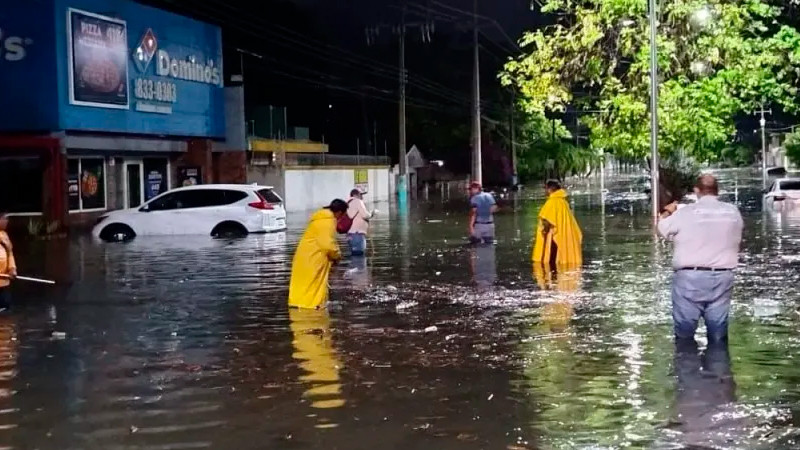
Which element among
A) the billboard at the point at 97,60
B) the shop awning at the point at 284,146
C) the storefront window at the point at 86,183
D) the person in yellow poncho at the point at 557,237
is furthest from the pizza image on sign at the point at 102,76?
the person in yellow poncho at the point at 557,237

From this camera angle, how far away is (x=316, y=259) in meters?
13.5

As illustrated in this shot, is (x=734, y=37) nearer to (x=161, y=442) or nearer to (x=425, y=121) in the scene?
(x=161, y=442)

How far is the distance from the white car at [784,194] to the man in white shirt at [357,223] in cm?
2375

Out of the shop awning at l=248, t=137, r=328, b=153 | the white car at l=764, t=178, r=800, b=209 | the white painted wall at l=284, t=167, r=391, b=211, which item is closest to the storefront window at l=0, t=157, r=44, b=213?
the shop awning at l=248, t=137, r=328, b=153

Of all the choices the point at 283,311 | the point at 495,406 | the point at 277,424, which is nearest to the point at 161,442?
the point at 277,424

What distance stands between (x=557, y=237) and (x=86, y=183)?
20.0m

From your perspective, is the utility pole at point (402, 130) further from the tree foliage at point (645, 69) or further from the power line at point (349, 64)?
the tree foliage at point (645, 69)

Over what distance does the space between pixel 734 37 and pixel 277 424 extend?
25.1m

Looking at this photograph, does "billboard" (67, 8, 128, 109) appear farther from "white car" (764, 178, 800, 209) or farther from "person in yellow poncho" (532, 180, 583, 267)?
"white car" (764, 178, 800, 209)

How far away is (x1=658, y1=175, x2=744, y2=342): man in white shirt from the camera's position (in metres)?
9.77

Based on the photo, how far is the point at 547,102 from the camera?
32719 mm

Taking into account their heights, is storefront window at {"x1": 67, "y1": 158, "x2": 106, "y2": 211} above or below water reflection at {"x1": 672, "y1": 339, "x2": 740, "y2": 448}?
above

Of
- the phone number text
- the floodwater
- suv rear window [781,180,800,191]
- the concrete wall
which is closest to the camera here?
the floodwater

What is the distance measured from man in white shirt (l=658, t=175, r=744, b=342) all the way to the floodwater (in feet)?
1.66
